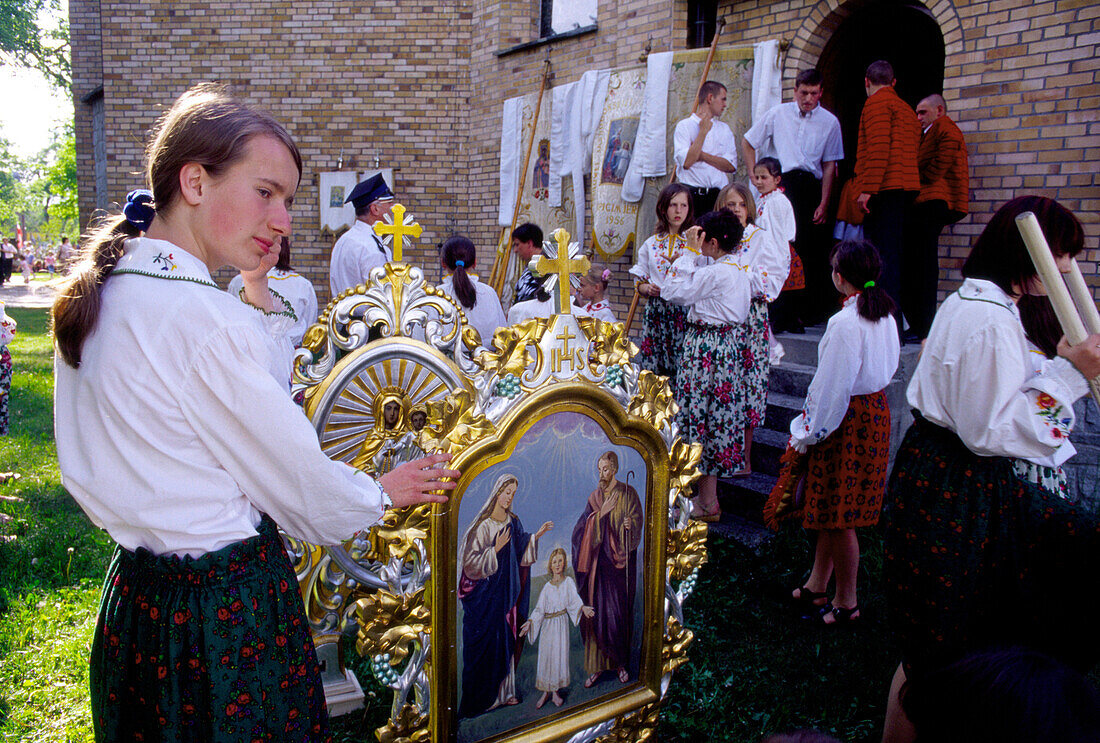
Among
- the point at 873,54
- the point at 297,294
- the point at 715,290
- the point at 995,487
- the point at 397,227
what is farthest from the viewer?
the point at 873,54

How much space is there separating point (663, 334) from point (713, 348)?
874 mm

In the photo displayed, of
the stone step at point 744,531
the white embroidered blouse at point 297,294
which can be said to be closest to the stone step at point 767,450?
the stone step at point 744,531

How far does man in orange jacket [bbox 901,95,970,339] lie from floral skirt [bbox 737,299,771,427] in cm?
166

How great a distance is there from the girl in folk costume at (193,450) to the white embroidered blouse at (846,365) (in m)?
2.78

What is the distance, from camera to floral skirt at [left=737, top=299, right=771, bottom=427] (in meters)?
5.24

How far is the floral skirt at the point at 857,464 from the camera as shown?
391cm

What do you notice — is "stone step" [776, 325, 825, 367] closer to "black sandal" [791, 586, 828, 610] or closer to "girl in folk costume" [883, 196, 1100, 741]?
"black sandal" [791, 586, 828, 610]

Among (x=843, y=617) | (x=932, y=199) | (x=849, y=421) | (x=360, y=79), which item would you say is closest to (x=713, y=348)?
(x=849, y=421)

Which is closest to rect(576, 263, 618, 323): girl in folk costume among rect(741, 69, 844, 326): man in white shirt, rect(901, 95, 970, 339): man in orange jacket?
rect(741, 69, 844, 326): man in white shirt

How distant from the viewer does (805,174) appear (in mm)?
7070

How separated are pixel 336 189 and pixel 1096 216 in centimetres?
968

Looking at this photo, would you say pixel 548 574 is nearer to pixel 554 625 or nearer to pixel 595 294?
pixel 554 625

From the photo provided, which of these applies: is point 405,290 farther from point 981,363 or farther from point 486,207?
point 486,207

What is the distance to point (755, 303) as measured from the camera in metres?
5.41
